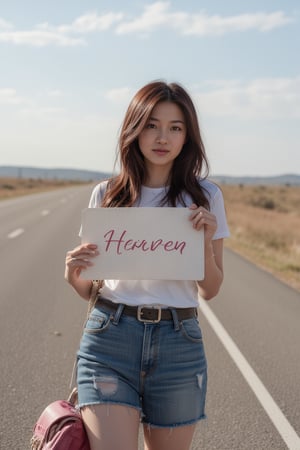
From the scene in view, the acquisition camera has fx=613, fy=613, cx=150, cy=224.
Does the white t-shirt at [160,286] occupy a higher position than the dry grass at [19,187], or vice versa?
the white t-shirt at [160,286]

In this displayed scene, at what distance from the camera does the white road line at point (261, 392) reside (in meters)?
3.93

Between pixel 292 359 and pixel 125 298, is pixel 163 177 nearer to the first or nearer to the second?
pixel 125 298

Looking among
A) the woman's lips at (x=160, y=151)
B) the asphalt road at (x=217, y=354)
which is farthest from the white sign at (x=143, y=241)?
the asphalt road at (x=217, y=354)

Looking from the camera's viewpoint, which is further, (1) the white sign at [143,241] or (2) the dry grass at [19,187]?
(2) the dry grass at [19,187]

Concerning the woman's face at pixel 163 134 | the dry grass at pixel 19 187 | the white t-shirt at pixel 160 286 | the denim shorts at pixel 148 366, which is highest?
the woman's face at pixel 163 134

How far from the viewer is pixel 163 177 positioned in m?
2.65

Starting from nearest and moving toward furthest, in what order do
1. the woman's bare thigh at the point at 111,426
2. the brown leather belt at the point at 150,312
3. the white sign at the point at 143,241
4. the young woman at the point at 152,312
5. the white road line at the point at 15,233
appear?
the woman's bare thigh at the point at 111,426
the young woman at the point at 152,312
the brown leather belt at the point at 150,312
the white sign at the point at 143,241
the white road line at the point at 15,233

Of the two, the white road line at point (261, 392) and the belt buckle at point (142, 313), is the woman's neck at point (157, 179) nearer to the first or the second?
the belt buckle at point (142, 313)

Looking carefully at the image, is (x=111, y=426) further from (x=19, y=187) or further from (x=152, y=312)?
(x=19, y=187)

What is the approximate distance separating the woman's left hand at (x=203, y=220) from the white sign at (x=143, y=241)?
0.03m

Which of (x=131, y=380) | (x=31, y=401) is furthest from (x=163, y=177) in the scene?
(x=31, y=401)

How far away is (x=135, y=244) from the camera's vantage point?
2574mm

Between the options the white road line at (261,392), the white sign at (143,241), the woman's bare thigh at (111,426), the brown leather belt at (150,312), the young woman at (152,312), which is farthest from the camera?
the white road line at (261,392)

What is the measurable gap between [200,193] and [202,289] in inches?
16.6
